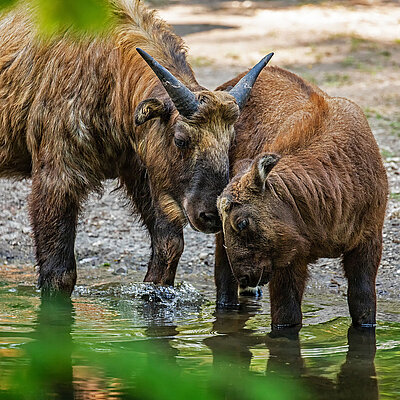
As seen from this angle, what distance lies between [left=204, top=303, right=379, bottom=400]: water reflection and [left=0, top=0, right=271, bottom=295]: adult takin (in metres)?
0.82

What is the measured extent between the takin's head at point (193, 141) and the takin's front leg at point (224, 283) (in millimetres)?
706

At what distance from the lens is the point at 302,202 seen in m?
4.67

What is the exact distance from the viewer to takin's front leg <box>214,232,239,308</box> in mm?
6082

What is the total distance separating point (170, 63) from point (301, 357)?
243cm

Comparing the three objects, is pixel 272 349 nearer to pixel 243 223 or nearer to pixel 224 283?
pixel 243 223

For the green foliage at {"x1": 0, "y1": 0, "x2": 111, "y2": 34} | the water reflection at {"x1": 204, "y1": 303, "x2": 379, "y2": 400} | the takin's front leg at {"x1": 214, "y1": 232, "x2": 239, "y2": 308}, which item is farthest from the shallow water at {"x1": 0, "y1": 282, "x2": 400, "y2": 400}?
the green foliage at {"x1": 0, "y1": 0, "x2": 111, "y2": 34}

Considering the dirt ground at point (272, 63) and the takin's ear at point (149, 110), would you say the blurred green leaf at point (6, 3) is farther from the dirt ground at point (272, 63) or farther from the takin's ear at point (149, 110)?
the dirt ground at point (272, 63)

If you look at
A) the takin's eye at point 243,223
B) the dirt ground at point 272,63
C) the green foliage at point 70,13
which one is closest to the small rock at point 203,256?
the dirt ground at point 272,63

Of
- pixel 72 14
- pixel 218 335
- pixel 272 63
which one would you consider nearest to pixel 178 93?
pixel 218 335

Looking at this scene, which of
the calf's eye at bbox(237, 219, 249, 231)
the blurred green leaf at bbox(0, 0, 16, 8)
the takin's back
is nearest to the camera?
the blurred green leaf at bbox(0, 0, 16, 8)

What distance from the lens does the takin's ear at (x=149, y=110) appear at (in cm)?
526

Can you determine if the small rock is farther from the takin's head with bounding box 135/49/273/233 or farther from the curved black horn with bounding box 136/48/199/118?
the curved black horn with bounding box 136/48/199/118

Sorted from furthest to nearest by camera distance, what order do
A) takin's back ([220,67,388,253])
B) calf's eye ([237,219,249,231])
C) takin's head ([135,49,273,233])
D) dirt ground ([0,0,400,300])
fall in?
dirt ground ([0,0,400,300]), takin's head ([135,49,273,233]), takin's back ([220,67,388,253]), calf's eye ([237,219,249,231])

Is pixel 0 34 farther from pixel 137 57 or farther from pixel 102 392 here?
pixel 102 392
